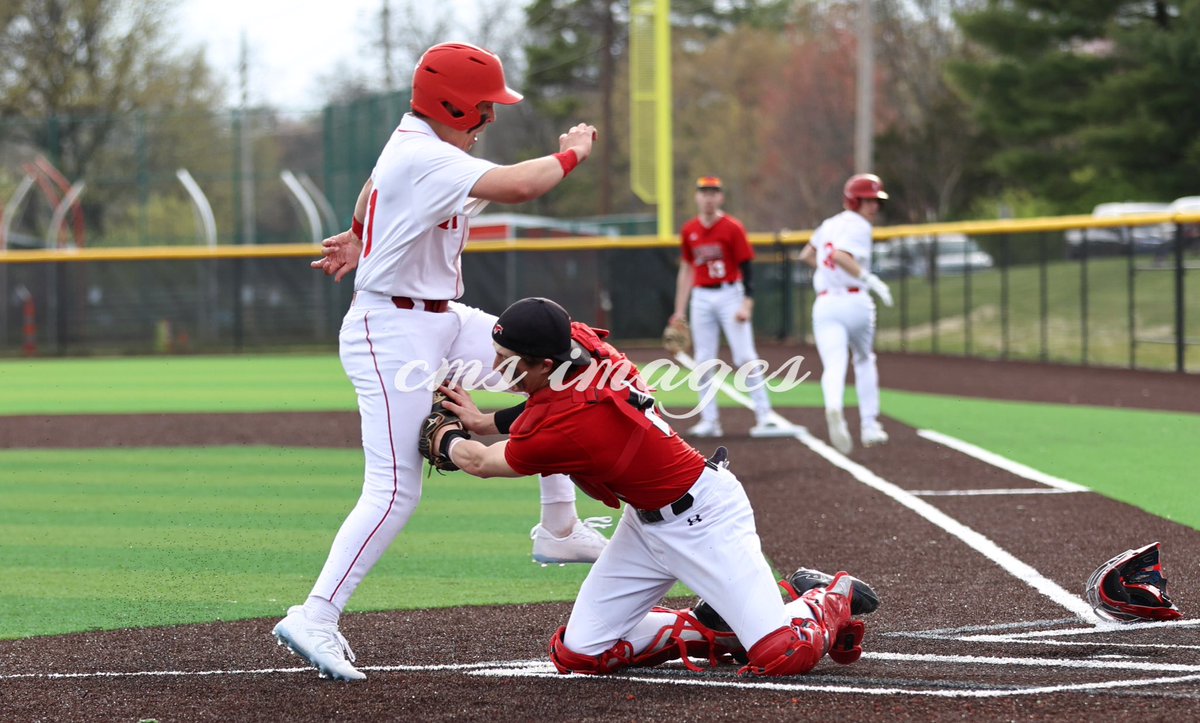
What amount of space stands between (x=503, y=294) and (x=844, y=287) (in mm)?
17006

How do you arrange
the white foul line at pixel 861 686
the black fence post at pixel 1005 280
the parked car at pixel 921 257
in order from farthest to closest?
the parked car at pixel 921 257 < the black fence post at pixel 1005 280 < the white foul line at pixel 861 686

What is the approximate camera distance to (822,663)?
5.14m

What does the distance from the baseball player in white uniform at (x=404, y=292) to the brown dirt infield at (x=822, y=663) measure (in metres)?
0.38

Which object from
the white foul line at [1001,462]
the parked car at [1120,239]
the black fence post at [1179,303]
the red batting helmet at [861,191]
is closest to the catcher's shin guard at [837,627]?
the white foul line at [1001,462]

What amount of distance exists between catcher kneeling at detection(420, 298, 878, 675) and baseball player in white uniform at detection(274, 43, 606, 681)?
0.18 m

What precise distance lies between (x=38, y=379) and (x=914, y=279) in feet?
51.8

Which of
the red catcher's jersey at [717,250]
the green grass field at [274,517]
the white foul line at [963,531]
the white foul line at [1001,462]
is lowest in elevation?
the green grass field at [274,517]

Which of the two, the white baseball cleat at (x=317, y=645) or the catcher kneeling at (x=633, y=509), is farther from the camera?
the white baseball cleat at (x=317, y=645)

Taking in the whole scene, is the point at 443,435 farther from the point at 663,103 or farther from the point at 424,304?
the point at 663,103

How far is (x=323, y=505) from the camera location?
951 cm

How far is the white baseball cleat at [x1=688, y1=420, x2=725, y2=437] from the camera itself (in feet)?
41.6

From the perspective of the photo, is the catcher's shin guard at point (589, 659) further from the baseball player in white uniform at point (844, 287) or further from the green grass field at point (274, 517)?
the baseball player in white uniform at point (844, 287)

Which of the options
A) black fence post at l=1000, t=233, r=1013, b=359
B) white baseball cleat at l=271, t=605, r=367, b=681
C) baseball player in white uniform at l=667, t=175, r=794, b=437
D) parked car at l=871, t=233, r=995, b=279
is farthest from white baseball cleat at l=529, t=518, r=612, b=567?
parked car at l=871, t=233, r=995, b=279

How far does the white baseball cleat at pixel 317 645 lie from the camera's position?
4875 millimetres
